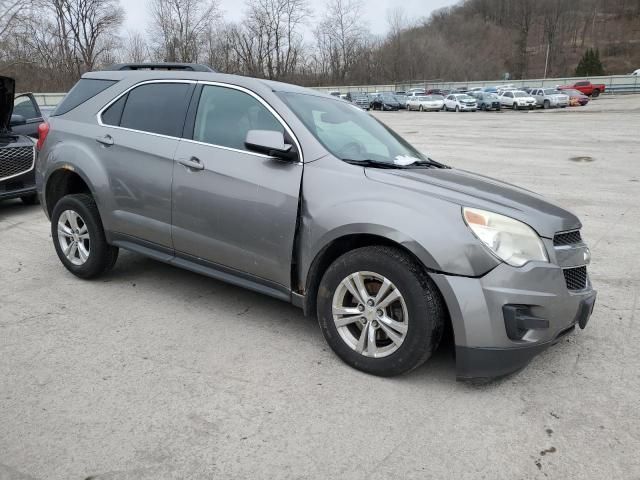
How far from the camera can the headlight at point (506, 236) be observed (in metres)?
2.85

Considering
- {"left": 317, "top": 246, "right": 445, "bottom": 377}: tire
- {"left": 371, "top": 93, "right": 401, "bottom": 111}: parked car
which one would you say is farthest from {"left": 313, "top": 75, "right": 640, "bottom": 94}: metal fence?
{"left": 317, "top": 246, "right": 445, "bottom": 377}: tire

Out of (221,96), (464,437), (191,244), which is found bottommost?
(464,437)

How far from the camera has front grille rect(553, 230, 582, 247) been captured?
3041 mm

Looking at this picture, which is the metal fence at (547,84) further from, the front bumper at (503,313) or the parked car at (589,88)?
the front bumper at (503,313)

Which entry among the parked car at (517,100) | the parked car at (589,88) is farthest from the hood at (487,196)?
the parked car at (589,88)

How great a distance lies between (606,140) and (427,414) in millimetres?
16245

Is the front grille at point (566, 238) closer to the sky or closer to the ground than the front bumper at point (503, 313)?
closer to the sky

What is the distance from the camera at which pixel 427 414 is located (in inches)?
111

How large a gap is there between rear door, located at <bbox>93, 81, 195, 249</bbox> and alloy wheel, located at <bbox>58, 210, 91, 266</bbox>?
0.45 metres

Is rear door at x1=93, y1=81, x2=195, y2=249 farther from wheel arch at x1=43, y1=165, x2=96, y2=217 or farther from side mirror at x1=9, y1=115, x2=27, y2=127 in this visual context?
side mirror at x1=9, y1=115, x2=27, y2=127

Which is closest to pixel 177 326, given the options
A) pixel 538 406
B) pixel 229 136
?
pixel 229 136

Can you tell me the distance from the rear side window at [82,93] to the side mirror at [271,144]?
6.51 feet

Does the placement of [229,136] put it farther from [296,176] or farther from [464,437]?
[464,437]

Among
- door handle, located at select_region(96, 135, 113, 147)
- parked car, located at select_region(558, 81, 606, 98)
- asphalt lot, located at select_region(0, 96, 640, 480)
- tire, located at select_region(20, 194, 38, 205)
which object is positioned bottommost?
asphalt lot, located at select_region(0, 96, 640, 480)
